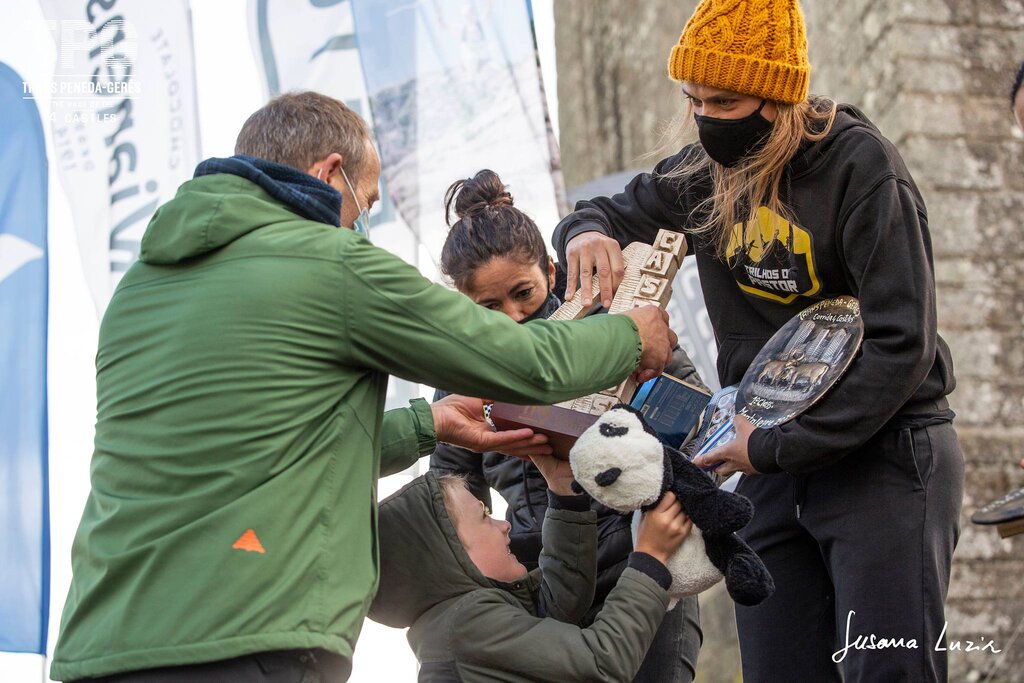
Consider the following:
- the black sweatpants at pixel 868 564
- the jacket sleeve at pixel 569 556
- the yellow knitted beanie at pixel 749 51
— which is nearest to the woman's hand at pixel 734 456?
the black sweatpants at pixel 868 564

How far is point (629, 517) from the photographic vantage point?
10.1 feet

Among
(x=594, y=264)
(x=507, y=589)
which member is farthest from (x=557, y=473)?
(x=594, y=264)

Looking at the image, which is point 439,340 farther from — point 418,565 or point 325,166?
point 418,565

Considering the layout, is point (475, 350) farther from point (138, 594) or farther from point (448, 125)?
point (448, 125)

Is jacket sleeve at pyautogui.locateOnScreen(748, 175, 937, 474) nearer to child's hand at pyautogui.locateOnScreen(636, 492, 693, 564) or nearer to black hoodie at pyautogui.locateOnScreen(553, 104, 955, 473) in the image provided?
black hoodie at pyautogui.locateOnScreen(553, 104, 955, 473)

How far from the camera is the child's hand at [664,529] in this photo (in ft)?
8.23

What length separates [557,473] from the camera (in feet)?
9.14

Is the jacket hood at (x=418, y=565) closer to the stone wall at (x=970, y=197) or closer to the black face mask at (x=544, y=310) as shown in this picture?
the black face mask at (x=544, y=310)

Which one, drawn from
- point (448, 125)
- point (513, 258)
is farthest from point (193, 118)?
point (513, 258)

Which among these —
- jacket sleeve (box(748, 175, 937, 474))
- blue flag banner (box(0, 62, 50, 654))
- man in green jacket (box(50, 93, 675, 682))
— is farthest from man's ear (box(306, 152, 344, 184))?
blue flag banner (box(0, 62, 50, 654))

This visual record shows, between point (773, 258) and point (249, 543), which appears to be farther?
point (773, 258)

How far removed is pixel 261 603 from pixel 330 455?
29 cm

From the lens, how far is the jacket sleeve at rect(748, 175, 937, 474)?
2.59 meters

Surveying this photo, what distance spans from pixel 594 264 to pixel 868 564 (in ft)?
3.11
